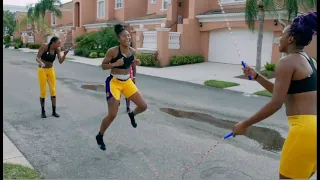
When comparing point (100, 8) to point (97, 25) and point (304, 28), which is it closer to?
point (97, 25)

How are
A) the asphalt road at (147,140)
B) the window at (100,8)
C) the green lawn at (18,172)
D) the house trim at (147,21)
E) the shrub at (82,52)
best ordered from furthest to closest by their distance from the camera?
1. the window at (100,8)
2. the shrub at (82,52)
3. the house trim at (147,21)
4. the asphalt road at (147,140)
5. the green lawn at (18,172)

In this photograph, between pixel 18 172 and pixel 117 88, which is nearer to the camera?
pixel 18 172

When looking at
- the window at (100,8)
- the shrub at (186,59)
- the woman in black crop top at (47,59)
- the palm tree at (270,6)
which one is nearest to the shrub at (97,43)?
the window at (100,8)

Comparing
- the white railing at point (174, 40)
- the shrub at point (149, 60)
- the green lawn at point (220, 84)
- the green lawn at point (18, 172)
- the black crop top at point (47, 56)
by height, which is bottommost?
the green lawn at point (18, 172)

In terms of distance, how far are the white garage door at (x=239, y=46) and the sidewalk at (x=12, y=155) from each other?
1565cm

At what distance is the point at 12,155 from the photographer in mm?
5020

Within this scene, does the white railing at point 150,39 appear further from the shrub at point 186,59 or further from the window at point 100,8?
the window at point 100,8

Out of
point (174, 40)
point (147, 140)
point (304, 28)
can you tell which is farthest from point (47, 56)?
point (174, 40)

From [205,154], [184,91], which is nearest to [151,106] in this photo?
[184,91]

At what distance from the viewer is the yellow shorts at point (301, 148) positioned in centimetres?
259

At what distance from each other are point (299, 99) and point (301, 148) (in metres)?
0.38

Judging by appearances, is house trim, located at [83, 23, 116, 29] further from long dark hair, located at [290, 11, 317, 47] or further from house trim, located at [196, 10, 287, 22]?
long dark hair, located at [290, 11, 317, 47]

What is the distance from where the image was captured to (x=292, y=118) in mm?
2695

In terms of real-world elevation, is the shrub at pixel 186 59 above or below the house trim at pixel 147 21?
below
